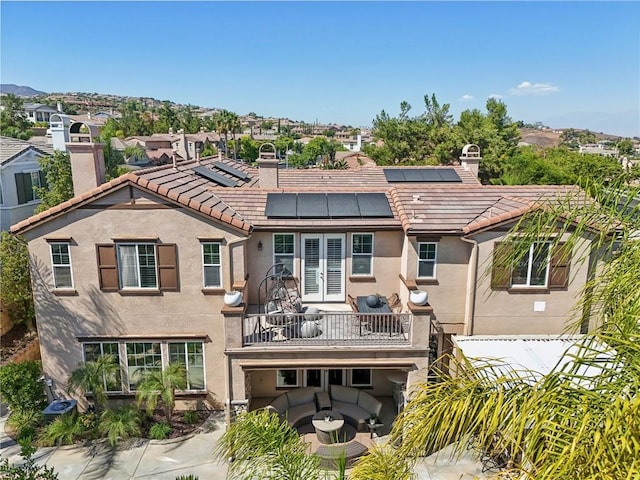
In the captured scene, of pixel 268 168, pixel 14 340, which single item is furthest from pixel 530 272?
pixel 14 340

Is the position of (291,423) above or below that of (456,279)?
below

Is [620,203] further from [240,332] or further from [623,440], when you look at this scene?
[240,332]

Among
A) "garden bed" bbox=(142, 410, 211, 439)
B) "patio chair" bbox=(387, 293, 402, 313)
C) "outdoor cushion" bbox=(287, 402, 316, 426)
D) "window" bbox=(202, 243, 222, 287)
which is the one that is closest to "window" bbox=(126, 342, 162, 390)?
"garden bed" bbox=(142, 410, 211, 439)

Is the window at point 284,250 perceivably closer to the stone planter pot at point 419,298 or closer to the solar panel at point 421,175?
the stone planter pot at point 419,298

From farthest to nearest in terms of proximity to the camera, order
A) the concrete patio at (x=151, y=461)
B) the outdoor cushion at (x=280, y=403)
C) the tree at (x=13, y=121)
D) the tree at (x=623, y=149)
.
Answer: the tree at (x=13, y=121) < the outdoor cushion at (x=280, y=403) < the concrete patio at (x=151, y=461) < the tree at (x=623, y=149)

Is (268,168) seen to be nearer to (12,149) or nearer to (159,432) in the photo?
(159,432)

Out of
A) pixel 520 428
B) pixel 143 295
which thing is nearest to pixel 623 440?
pixel 520 428

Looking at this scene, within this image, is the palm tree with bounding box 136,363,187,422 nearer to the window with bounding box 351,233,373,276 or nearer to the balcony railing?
the balcony railing

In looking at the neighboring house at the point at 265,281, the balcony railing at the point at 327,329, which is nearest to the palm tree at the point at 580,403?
the balcony railing at the point at 327,329
